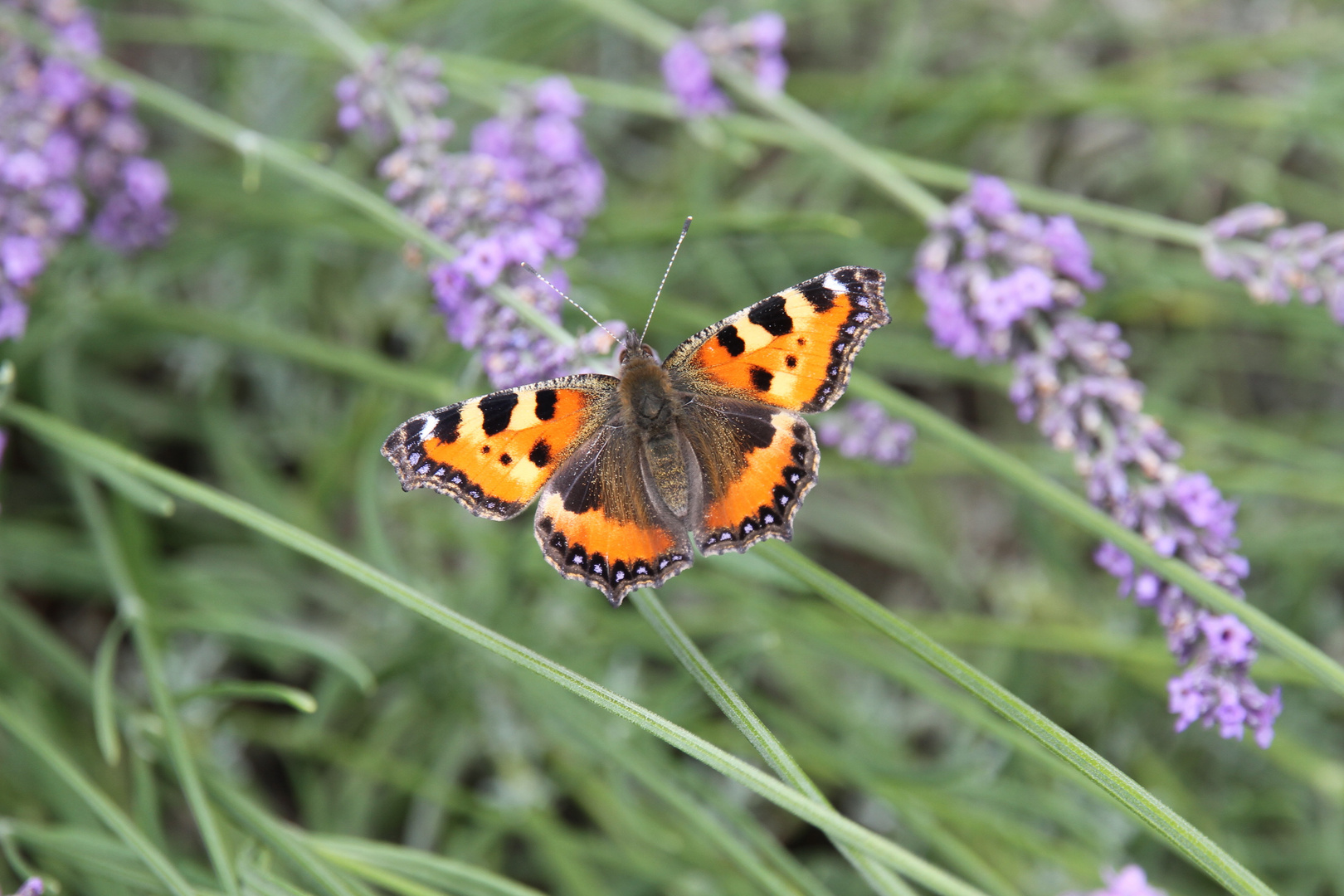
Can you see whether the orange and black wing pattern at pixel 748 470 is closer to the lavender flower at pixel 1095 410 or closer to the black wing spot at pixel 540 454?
the black wing spot at pixel 540 454

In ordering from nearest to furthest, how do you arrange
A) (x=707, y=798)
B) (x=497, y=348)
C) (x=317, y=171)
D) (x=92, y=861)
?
(x=497, y=348) < (x=92, y=861) < (x=317, y=171) < (x=707, y=798)

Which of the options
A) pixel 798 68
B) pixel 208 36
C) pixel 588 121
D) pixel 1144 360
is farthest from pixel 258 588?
pixel 1144 360

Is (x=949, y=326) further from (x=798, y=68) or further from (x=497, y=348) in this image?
(x=798, y=68)

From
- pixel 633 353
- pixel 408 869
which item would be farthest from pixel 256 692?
pixel 633 353

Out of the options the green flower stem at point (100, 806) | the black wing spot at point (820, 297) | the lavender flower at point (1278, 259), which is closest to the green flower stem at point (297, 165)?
the black wing spot at point (820, 297)

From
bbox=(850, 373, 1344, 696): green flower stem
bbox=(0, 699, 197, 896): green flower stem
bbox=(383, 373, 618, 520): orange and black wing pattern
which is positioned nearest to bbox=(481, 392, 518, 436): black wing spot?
bbox=(383, 373, 618, 520): orange and black wing pattern

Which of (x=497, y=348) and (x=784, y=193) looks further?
(x=784, y=193)
